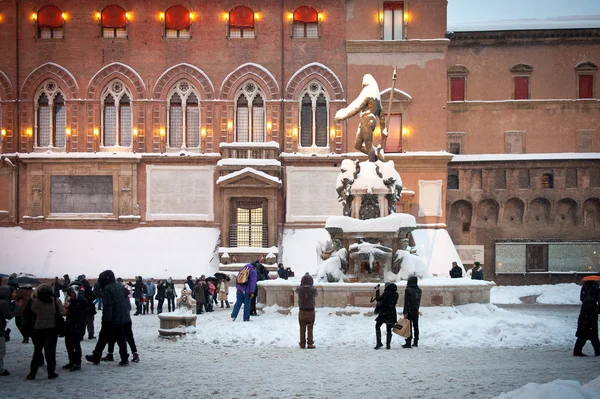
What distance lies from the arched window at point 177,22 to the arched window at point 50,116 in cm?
703

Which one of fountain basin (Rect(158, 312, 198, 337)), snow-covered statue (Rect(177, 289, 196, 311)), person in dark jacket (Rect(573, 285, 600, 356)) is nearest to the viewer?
person in dark jacket (Rect(573, 285, 600, 356))

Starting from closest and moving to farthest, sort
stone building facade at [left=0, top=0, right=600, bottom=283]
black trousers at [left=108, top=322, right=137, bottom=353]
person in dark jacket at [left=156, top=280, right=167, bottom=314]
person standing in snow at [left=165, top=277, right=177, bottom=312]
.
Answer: black trousers at [left=108, top=322, right=137, bottom=353]
person in dark jacket at [left=156, top=280, right=167, bottom=314]
person standing in snow at [left=165, top=277, right=177, bottom=312]
stone building facade at [left=0, top=0, right=600, bottom=283]

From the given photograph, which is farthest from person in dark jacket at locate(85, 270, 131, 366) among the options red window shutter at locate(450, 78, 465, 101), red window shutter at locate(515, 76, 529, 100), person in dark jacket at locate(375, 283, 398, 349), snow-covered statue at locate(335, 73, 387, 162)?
red window shutter at locate(515, 76, 529, 100)

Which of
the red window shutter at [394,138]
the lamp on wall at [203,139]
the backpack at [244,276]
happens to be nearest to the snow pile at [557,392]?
the backpack at [244,276]

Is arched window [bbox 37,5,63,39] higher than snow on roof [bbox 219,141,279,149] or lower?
higher

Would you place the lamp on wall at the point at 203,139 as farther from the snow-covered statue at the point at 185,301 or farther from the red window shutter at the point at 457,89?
the snow-covered statue at the point at 185,301

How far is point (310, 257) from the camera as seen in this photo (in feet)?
138

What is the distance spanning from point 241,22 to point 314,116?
6662mm

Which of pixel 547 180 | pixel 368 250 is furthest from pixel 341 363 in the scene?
pixel 547 180

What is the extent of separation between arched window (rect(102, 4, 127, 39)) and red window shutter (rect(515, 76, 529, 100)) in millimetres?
24486

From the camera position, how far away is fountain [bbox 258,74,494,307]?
2209 centimetres

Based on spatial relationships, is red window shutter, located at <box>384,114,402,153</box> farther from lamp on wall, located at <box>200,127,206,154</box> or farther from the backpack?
the backpack

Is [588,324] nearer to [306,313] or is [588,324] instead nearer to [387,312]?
[387,312]

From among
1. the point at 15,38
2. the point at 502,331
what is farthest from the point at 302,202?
the point at 502,331
